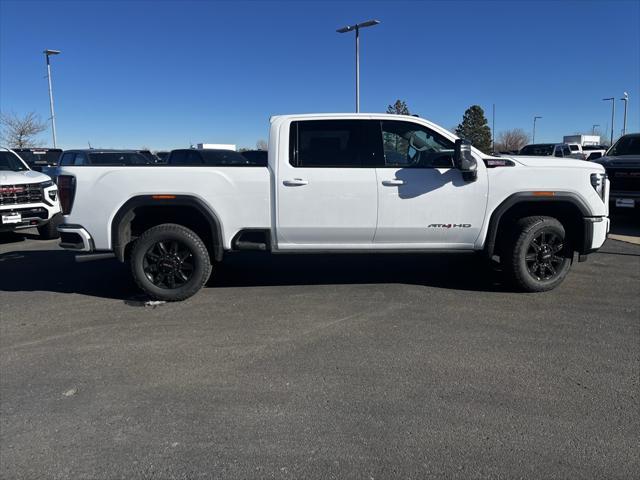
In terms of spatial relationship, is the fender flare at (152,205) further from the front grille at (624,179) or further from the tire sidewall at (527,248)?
the front grille at (624,179)

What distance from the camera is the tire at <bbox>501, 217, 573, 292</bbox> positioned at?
18.7ft

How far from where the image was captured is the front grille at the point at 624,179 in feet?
34.8

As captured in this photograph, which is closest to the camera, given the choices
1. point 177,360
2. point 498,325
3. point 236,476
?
point 236,476

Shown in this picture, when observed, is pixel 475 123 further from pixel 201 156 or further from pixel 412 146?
pixel 412 146

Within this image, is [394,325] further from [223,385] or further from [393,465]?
[393,465]

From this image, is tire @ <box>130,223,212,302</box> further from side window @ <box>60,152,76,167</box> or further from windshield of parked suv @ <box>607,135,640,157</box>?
windshield of parked suv @ <box>607,135,640,157</box>

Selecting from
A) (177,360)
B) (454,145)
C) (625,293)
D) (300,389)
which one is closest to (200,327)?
(177,360)

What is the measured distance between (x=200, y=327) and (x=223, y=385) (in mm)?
1299

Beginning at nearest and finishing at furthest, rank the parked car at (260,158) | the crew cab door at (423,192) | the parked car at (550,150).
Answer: the crew cab door at (423,192), the parked car at (260,158), the parked car at (550,150)

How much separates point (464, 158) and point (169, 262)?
11.1 ft

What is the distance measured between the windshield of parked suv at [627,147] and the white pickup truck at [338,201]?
7.68 metres

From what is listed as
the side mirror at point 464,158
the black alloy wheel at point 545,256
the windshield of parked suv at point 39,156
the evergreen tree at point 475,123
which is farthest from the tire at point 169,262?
the evergreen tree at point 475,123

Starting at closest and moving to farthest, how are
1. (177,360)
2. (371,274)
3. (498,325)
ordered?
(177,360) → (498,325) → (371,274)

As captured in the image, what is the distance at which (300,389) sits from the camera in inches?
144
